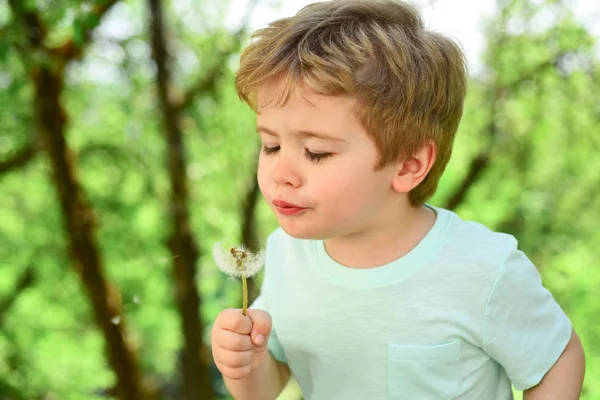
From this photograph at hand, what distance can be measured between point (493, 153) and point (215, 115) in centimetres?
227

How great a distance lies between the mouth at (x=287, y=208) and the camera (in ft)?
4.07

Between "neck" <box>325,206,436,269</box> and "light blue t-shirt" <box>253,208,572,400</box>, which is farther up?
"neck" <box>325,206,436,269</box>

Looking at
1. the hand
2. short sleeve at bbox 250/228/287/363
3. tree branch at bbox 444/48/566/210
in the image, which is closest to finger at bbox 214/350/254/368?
the hand

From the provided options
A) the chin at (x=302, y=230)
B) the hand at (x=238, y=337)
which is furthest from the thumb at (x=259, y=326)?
the chin at (x=302, y=230)

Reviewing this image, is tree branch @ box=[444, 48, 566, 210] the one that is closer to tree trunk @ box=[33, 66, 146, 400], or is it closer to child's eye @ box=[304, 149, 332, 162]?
tree trunk @ box=[33, 66, 146, 400]

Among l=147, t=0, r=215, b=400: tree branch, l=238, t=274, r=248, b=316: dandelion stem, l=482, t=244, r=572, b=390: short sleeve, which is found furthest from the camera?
l=147, t=0, r=215, b=400: tree branch

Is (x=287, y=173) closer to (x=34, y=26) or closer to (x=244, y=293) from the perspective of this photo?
(x=244, y=293)

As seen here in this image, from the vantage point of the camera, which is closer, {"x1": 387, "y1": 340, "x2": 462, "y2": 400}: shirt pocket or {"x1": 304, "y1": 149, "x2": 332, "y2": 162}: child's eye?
{"x1": 304, "y1": 149, "x2": 332, "y2": 162}: child's eye

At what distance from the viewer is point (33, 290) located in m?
Answer: 7.77

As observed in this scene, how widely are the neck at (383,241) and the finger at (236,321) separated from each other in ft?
0.87

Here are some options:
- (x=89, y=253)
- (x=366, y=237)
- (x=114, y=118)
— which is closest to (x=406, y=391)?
(x=366, y=237)

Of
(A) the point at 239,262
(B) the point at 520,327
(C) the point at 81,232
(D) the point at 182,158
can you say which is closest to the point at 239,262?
(A) the point at 239,262

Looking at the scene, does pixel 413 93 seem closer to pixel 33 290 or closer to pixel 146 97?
pixel 146 97

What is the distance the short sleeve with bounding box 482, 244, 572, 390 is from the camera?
1.30 m
